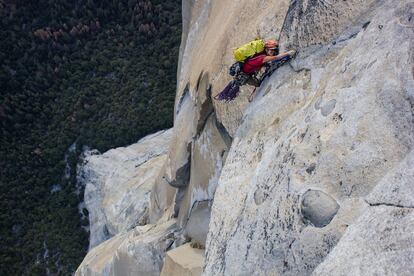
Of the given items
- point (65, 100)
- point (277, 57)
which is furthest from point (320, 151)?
point (65, 100)

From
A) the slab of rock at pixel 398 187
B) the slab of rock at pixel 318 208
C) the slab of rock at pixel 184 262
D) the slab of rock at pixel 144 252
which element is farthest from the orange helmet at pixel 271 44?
the slab of rock at pixel 144 252

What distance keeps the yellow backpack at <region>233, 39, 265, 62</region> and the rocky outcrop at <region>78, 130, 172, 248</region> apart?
1422cm

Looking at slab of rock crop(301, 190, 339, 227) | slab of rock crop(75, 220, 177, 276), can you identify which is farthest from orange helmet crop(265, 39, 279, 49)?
slab of rock crop(75, 220, 177, 276)

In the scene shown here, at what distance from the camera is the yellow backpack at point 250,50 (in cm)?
1076

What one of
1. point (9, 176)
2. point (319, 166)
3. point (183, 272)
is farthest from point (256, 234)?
point (9, 176)

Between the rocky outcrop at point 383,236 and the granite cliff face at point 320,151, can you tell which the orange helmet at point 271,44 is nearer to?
the granite cliff face at point 320,151

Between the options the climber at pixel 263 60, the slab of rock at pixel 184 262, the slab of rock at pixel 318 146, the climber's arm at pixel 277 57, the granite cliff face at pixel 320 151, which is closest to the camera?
the granite cliff face at pixel 320 151

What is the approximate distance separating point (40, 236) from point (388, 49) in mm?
34127

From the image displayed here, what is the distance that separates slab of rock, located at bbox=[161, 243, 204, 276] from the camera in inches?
480

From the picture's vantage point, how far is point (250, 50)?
10836mm

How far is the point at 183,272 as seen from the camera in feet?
40.9

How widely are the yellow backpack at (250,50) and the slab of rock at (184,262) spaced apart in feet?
18.5

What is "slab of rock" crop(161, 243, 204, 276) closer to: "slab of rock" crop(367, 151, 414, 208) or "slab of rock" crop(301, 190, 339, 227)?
A: "slab of rock" crop(301, 190, 339, 227)

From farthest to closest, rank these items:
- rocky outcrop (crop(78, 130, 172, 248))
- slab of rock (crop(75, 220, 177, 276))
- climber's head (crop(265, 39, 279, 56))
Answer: rocky outcrop (crop(78, 130, 172, 248)) < slab of rock (crop(75, 220, 177, 276)) < climber's head (crop(265, 39, 279, 56))
